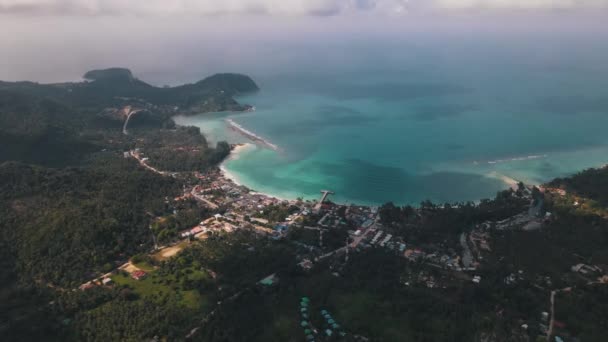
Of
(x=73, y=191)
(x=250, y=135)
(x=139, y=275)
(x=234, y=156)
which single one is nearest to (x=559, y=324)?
(x=139, y=275)

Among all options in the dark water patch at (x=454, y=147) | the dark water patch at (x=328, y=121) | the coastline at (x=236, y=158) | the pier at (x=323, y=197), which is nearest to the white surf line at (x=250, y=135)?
the coastline at (x=236, y=158)

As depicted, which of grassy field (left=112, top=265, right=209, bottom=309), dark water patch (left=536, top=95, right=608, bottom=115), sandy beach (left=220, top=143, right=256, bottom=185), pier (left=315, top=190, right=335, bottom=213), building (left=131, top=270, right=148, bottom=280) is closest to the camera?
grassy field (left=112, top=265, right=209, bottom=309)

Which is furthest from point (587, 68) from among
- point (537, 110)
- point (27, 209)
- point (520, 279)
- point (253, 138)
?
point (27, 209)

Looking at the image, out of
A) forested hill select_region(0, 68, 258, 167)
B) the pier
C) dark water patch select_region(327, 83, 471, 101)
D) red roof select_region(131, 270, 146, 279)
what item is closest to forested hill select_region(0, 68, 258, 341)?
forested hill select_region(0, 68, 258, 167)

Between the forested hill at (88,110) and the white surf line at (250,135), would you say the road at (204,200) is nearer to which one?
the white surf line at (250,135)

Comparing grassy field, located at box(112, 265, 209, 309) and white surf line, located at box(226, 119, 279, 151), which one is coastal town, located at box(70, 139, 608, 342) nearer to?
grassy field, located at box(112, 265, 209, 309)

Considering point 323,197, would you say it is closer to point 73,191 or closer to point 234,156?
point 234,156
